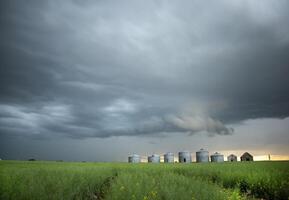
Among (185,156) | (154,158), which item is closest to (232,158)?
(185,156)

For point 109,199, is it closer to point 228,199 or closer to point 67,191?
point 67,191

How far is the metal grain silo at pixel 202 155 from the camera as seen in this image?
80438 millimetres

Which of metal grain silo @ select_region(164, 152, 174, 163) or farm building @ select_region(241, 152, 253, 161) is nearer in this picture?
farm building @ select_region(241, 152, 253, 161)

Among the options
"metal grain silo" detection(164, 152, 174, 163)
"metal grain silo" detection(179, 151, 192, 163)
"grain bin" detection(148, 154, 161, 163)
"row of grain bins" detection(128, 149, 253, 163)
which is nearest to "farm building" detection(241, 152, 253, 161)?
"row of grain bins" detection(128, 149, 253, 163)

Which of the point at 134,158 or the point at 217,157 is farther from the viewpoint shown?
the point at 134,158

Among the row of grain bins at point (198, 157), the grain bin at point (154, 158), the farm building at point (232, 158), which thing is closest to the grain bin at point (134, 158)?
the row of grain bins at point (198, 157)

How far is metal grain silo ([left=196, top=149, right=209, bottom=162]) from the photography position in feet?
264

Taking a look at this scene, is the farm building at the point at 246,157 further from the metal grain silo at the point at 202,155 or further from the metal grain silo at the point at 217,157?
the metal grain silo at the point at 202,155

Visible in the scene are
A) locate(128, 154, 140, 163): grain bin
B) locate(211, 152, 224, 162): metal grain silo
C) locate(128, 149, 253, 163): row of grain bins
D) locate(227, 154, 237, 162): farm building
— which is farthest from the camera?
locate(128, 154, 140, 163): grain bin

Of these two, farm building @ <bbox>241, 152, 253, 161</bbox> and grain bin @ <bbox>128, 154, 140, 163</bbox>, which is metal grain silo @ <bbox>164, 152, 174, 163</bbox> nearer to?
grain bin @ <bbox>128, 154, 140, 163</bbox>

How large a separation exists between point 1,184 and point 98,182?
7480 millimetres

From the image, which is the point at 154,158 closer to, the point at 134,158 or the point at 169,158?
the point at 169,158

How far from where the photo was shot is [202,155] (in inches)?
3174

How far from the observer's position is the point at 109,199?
33.9ft
